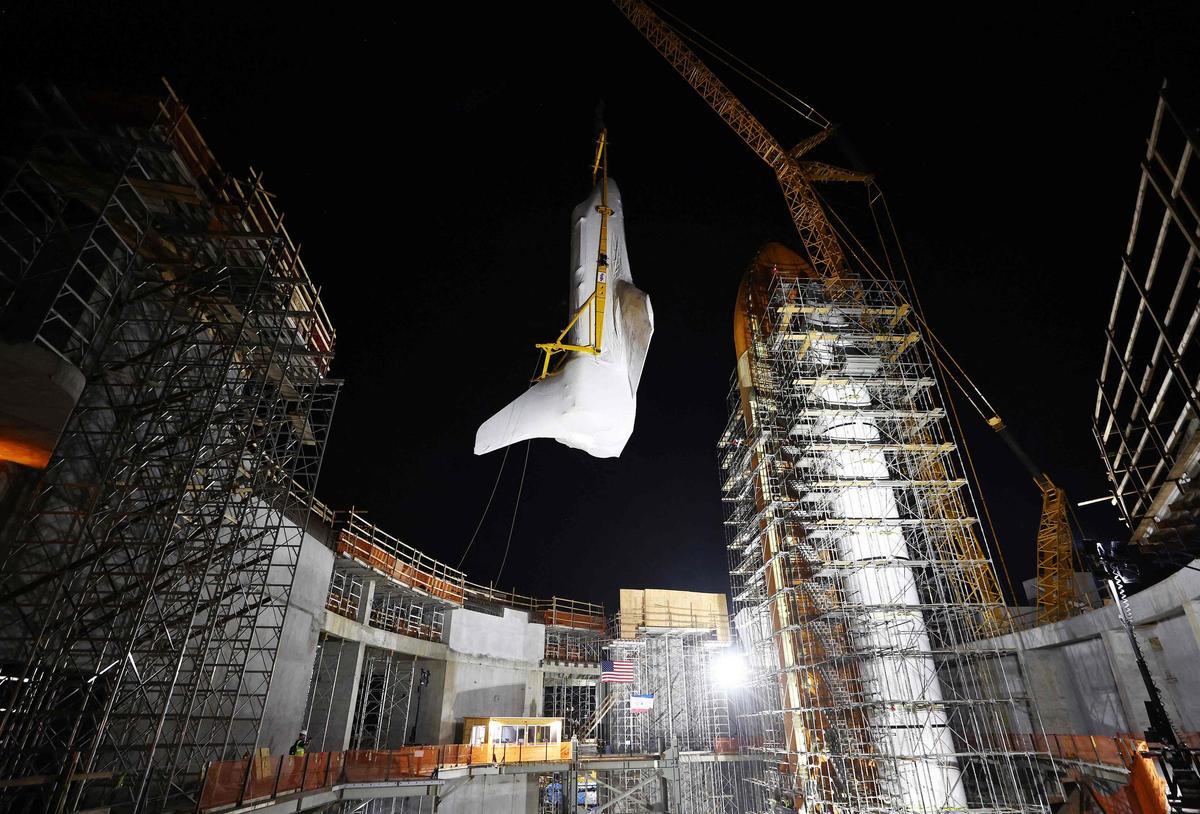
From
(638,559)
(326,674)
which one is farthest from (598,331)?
(638,559)

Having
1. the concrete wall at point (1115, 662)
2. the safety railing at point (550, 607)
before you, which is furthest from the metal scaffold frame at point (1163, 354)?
the safety railing at point (550, 607)

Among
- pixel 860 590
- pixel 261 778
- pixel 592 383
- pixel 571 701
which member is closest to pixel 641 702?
A: pixel 860 590

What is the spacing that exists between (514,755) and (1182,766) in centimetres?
1872

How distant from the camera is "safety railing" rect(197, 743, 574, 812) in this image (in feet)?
38.1

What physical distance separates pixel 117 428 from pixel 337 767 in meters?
10.9

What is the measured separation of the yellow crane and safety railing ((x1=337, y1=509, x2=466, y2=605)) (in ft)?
82.9

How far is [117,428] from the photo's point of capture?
12289 mm

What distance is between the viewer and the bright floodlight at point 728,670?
99.6 feet

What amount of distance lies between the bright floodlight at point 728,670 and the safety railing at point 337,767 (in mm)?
11452

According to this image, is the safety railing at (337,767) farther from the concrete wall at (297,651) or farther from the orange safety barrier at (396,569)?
the orange safety barrier at (396,569)

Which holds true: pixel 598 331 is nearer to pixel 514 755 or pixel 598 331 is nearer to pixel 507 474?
pixel 514 755

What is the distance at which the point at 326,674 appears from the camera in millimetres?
23234

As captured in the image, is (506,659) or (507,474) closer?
(506,659)

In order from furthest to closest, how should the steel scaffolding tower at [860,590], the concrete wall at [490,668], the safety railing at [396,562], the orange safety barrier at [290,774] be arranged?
the concrete wall at [490,668] → the safety railing at [396,562] → the steel scaffolding tower at [860,590] → the orange safety barrier at [290,774]
